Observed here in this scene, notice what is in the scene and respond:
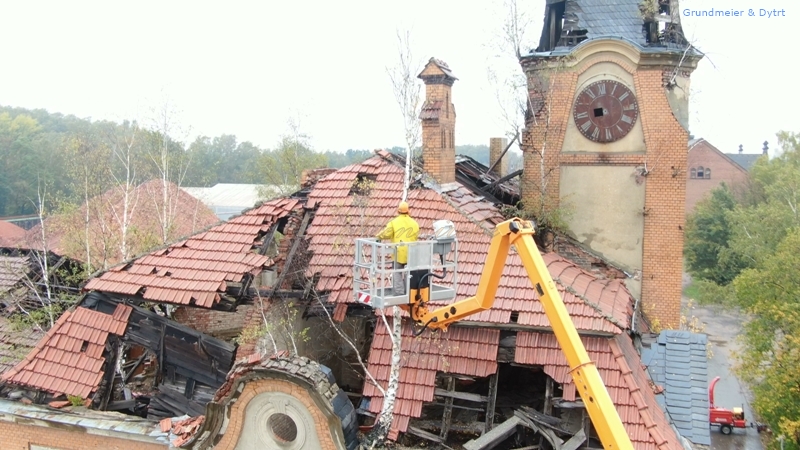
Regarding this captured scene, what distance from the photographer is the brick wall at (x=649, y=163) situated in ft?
52.7

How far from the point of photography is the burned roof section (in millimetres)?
16250

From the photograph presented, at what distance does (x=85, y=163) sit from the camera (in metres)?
22.0

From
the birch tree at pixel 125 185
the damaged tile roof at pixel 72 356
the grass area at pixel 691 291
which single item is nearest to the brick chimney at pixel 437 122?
the damaged tile roof at pixel 72 356

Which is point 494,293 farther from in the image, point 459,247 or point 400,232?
point 459,247

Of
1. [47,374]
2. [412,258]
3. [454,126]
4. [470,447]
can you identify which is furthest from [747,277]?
[47,374]

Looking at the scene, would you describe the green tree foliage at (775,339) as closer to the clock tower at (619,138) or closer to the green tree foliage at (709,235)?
the clock tower at (619,138)

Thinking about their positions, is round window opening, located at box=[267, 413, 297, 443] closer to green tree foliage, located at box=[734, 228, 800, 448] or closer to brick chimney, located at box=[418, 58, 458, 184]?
brick chimney, located at box=[418, 58, 458, 184]

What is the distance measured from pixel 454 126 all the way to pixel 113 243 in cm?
1312

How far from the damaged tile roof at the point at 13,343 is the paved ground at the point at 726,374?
796 inches

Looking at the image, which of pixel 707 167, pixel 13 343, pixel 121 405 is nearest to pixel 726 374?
pixel 707 167

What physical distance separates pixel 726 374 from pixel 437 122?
2665 centimetres

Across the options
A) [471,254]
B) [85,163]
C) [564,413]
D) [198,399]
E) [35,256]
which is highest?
[85,163]

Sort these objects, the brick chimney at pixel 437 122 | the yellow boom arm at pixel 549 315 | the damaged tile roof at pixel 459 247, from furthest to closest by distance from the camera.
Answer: the brick chimney at pixel 437 122, the damaged tile roof at pixel 459 247, the yellow boom arm at pixel 549 315

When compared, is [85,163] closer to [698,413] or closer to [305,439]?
[305,439]
